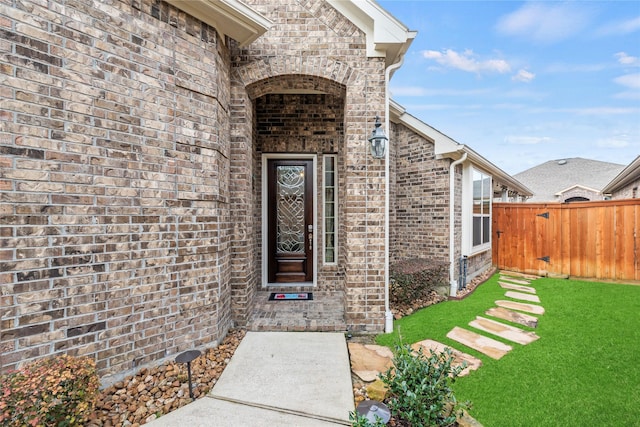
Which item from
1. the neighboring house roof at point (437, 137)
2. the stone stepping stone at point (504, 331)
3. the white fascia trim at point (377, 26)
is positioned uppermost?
the white fascia trim at point (377, 26)

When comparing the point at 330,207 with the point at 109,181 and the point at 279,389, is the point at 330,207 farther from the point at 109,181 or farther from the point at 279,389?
the point at 109,181

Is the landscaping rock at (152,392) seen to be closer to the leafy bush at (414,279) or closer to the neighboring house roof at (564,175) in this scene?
the leafy bush at (414,279)

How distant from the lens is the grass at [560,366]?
6.79 ft

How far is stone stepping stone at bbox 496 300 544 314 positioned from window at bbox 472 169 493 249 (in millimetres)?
1740

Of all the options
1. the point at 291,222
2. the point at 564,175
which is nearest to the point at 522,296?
the point at 291,222

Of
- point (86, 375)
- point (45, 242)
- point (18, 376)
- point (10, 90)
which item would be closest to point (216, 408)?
point (86, 375)

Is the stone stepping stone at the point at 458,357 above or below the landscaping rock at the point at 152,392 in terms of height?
below

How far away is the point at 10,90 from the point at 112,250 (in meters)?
1.37

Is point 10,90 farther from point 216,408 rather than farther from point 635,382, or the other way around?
point 635,382

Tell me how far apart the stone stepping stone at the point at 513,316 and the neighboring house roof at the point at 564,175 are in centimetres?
1937

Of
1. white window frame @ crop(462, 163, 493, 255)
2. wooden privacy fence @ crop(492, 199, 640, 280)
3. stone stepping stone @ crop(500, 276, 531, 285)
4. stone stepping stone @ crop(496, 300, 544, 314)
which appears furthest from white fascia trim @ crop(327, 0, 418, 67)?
wooden privacy fence @ crop(492, 199, 640, 280)

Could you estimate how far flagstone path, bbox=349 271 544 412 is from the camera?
274 cm

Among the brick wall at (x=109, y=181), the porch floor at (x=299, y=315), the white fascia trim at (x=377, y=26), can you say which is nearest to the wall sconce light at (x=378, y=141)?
the white fascia trim at (x=377, y=26)

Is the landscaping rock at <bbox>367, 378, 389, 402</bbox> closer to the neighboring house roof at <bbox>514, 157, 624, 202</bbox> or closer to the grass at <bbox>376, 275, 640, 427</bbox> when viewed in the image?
the grass at <bbox>376, 275, 640, 427</bbox>
